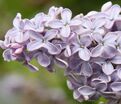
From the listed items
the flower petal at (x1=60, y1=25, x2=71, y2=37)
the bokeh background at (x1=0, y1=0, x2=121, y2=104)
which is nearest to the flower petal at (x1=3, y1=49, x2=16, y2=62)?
the flower petal at (x1=60, y1=25, x2=71, y2=37)

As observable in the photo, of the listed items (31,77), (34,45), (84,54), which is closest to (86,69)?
(84,54)

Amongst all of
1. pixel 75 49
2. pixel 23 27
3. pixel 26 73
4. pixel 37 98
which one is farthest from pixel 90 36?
pixel 26 73

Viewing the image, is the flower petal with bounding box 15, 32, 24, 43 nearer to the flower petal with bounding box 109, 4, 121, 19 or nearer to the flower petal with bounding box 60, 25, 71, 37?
the flower petal with bounding box 60, 25, 71, 37

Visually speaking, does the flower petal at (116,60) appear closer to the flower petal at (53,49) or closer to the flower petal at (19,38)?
the flower petal at (53,49)

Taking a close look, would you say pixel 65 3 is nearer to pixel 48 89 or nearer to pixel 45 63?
pixel 48 89

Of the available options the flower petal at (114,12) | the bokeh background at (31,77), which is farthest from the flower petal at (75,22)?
the bokeh background at (31,77)

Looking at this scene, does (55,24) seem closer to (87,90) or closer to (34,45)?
(34,45)

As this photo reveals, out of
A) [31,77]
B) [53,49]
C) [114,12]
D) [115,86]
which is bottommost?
[115,86]
